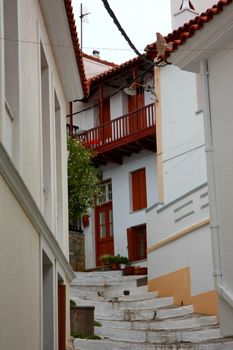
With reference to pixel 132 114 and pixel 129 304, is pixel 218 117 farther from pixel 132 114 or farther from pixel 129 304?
pixel 132 114

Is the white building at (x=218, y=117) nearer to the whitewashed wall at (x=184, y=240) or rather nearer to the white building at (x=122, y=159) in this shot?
the whitewashed wall at (x=184, y=240)

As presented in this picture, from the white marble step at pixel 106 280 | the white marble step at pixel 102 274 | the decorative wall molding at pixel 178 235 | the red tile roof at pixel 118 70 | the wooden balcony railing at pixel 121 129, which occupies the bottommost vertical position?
the white marble step at pixel 106 280

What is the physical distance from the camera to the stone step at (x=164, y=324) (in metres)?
15.8

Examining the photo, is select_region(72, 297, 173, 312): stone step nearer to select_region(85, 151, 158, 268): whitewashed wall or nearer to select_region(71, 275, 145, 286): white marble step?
select_region(71, 275, 145, 286): white marble step

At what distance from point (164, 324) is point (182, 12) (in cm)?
1119

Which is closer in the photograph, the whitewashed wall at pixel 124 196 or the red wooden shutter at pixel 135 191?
the whitewashed wall at pixel 124 196

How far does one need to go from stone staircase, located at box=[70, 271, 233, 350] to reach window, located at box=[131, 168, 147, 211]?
19.2ft

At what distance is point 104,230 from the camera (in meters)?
28.2

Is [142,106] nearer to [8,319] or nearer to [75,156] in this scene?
[75,156]

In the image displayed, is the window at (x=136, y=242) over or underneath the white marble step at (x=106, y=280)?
over

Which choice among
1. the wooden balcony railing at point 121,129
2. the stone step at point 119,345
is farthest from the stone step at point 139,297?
the wooden balcony railing at point 121,129

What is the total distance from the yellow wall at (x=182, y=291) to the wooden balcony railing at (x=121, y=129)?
26.9ft

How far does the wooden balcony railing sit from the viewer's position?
1056 inches

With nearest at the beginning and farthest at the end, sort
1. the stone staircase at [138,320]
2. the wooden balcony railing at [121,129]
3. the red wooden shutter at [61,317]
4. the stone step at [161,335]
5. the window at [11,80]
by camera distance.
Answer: the window at [11,80] < the red wooden shutter at [61,317] < the stone staircase at [138,320] < the stone step at [161,335] < the wooden balcony railing at [121,129]
